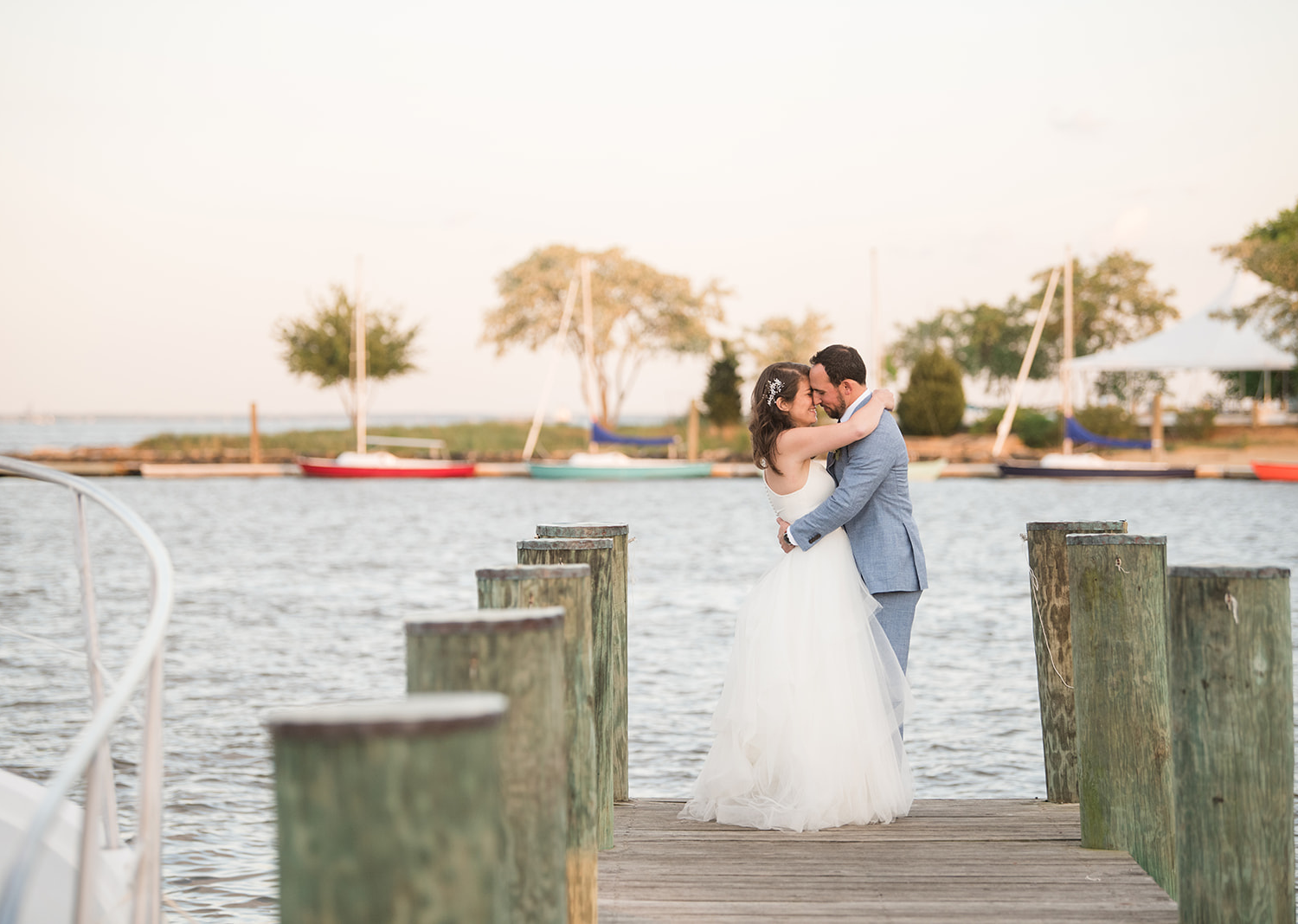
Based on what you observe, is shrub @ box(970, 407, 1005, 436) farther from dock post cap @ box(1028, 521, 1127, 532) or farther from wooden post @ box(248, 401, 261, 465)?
dock post cap @ box(1028, 521, 1127, 532)

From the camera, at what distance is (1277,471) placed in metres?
36.2

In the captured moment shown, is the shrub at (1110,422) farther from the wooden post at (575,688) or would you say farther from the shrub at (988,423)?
the wooden post at (575,688)

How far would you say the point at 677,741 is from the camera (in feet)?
29.6

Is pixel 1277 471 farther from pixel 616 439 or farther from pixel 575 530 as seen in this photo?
pixel 575 530

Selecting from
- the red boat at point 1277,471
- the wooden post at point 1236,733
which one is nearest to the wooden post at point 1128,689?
the wooden post at point 1236,733

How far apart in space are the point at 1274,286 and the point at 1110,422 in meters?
6.67

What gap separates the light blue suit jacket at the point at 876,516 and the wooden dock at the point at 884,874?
0.96 metres

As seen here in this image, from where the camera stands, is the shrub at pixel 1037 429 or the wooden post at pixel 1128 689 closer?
the wooden post at pixel 1128 689

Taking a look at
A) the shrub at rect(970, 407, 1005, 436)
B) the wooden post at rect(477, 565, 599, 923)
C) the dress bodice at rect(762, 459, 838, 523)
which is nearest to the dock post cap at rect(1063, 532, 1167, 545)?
the dress bodice at rect(762, 459, 838, 523)

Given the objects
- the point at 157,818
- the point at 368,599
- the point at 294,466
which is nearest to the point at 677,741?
the point at 157,818

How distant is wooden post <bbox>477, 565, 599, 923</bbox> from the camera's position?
11.5 ft

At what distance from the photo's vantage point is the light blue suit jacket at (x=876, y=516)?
5000 millimetres

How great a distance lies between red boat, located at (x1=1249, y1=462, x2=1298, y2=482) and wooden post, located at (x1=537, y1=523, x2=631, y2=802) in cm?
3557

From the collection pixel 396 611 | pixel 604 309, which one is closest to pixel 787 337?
pixel 604 309
